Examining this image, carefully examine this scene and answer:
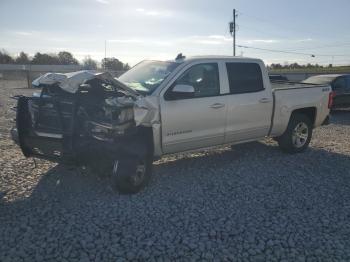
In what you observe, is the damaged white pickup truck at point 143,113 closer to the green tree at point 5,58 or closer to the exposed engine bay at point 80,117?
the exposed engine bay at point 80,117

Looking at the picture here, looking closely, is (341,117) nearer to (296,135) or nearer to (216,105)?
(296,135)

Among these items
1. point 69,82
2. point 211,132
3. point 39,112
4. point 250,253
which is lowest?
point 250,253

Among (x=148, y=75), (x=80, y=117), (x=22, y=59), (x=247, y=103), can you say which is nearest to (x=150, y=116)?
(x=80, y=117)

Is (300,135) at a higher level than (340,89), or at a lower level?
lower

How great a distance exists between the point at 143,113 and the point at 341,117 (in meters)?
10.6

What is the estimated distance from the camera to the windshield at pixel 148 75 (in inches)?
228

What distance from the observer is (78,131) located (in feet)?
16.5

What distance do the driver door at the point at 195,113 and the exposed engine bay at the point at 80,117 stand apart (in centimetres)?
38

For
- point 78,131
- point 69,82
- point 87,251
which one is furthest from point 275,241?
point 69,82

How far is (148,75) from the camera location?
20.3 ft

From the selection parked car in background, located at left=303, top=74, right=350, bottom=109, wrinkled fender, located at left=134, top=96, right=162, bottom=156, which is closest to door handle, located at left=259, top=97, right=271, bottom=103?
wrinkled fender, located at left=134, top=96, right=162, bottom=156

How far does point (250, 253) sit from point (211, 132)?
2773mm

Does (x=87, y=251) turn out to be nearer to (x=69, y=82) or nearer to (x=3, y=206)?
(x=3, y=206)

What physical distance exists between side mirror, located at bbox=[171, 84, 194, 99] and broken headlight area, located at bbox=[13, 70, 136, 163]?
694mm
